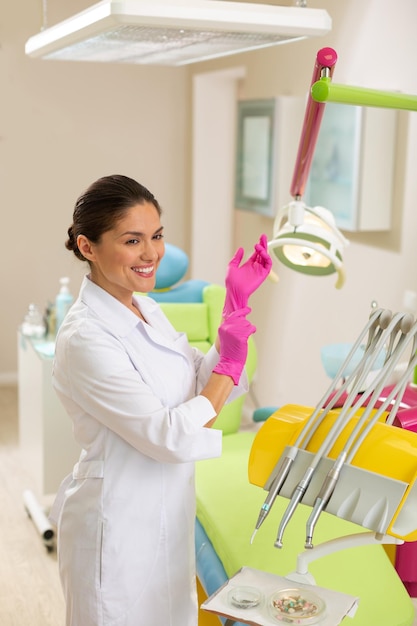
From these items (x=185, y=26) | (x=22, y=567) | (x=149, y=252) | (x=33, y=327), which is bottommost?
(x=22, y=567)

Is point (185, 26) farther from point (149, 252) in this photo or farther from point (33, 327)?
point (33, 327)

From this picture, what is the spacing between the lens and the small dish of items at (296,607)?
1382 mm

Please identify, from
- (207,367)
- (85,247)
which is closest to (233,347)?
(207,367)

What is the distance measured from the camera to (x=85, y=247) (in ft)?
5.82

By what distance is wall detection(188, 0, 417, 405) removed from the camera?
3.38 metres

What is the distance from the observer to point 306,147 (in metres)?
2.09

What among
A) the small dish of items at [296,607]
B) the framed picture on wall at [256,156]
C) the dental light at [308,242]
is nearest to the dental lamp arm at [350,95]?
the dental light at [308,242]

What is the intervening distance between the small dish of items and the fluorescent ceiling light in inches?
49.0

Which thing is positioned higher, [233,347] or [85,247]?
[85,247]

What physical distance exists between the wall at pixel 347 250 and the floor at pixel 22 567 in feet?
4.80

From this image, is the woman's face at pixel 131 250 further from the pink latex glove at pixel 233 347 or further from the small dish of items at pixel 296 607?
the small dish of items at pixel 296 607

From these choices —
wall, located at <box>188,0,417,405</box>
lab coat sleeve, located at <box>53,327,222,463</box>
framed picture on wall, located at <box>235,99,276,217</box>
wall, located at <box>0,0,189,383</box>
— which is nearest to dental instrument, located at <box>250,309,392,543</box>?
lab coat sleeve, located at <box>53,327,222,463</box>

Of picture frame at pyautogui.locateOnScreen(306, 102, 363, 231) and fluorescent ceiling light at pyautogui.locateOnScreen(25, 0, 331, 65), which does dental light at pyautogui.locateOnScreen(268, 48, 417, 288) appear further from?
picture frame at pyautogui.locateOnScreen(306, 102, 363, 231)

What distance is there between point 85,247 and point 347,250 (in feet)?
7.37
